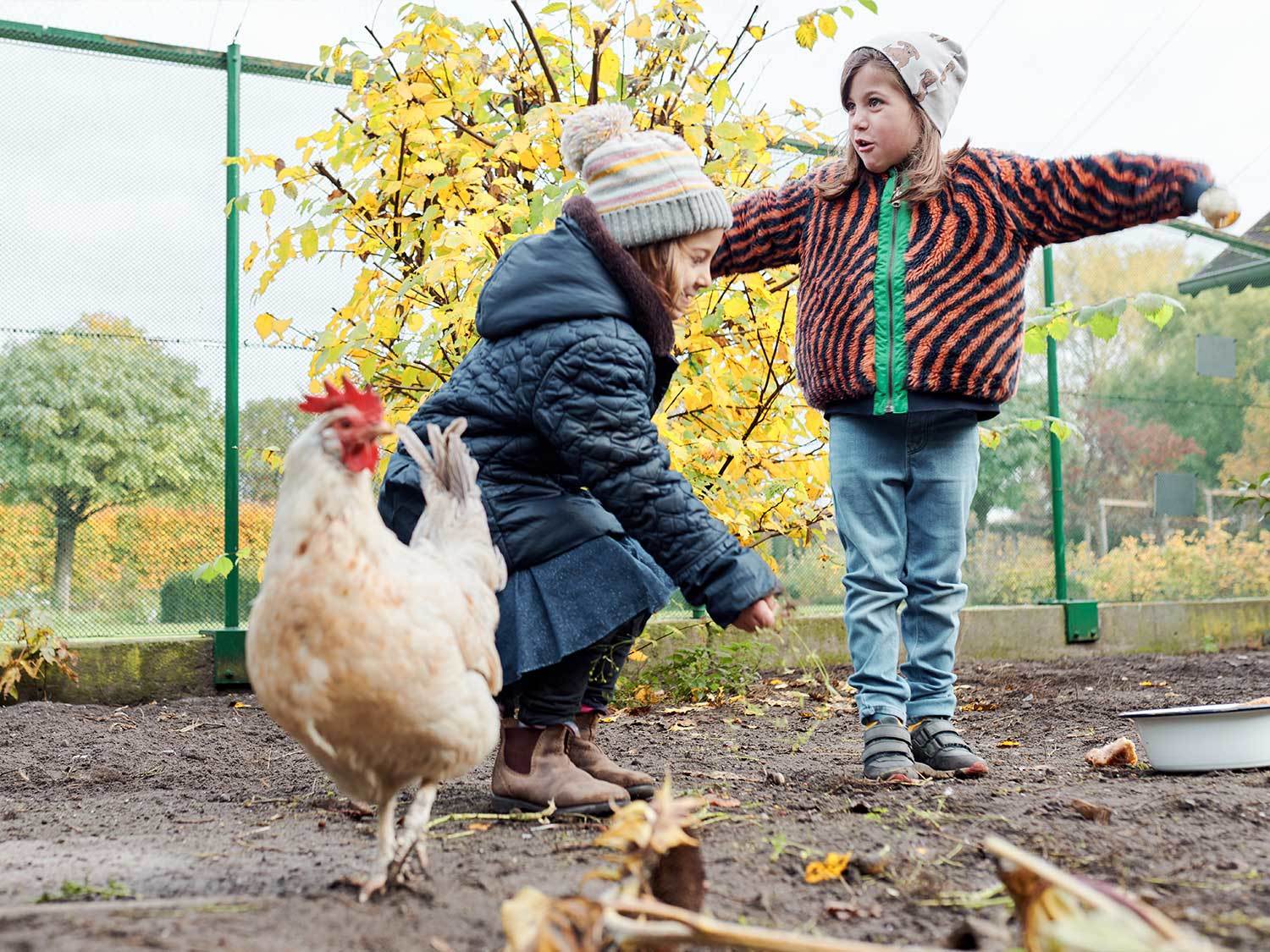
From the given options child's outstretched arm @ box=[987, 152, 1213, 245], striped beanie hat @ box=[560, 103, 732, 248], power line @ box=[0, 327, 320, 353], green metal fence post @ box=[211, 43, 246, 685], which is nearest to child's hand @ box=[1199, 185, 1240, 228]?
child's outstretched arm @ box=[987, 152, 1213, 245]

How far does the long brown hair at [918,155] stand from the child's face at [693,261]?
0.69m

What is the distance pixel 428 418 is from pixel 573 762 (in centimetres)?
91

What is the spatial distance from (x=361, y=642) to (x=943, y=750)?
6.24ft

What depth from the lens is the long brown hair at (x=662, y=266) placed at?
102 inches

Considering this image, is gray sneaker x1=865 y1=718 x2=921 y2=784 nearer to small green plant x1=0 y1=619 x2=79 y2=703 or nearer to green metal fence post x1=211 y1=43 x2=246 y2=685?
green metal fence post x1=211 y1=43 x2=246 y2=685

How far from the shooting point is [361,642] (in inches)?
67.6

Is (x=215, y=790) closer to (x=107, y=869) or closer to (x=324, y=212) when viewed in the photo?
(x=107, y=869)

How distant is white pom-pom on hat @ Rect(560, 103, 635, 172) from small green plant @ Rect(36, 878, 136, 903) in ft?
5.90

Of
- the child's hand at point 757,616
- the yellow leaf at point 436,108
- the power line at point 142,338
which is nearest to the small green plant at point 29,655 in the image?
the power line at point 142,338

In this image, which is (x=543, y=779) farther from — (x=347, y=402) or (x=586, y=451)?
(x=347, y=402)

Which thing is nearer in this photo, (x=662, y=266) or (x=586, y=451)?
(x=586, y=451)

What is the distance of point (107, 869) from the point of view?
214 cm

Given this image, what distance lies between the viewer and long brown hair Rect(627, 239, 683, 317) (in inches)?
102

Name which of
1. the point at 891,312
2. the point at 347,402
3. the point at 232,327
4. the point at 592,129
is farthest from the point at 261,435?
the point at 347,402
